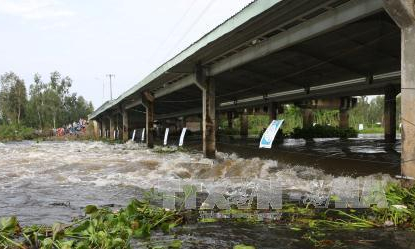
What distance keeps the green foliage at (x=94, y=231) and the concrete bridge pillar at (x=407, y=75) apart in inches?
164

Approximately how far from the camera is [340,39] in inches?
560

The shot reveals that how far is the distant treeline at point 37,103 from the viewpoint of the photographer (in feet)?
292

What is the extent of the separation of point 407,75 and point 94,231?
5.80 meters

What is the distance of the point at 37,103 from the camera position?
9362cm

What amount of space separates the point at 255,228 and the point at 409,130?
3.42 meters

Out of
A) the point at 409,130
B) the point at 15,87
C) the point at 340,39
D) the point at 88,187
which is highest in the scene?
the point at 15,87

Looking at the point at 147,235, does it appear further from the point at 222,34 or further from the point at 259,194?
the point at 222,34

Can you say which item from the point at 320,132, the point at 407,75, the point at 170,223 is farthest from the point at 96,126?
the point at 170,223

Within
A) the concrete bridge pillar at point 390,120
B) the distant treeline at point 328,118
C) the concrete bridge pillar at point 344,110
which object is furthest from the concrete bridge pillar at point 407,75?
the concrete bridge pillar at point 344,110

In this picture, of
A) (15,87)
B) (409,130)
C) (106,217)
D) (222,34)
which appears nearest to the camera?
(106,217)

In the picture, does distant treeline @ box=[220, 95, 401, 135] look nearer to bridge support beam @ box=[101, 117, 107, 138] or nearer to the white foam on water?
bridge support beam @ box=[101, 117, 107, 138]

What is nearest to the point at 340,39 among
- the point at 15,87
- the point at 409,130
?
the point at 409,130

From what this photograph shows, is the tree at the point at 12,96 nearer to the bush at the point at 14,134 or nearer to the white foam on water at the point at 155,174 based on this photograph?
the bush at the point at 14,134

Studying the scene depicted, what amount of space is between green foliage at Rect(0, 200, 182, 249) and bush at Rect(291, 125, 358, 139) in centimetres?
3028
